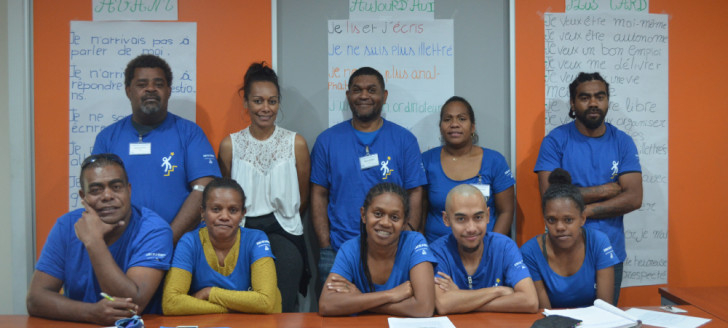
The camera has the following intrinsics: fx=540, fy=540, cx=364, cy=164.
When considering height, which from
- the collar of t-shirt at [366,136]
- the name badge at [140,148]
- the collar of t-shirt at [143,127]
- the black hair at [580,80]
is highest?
the black hair at [580,80]

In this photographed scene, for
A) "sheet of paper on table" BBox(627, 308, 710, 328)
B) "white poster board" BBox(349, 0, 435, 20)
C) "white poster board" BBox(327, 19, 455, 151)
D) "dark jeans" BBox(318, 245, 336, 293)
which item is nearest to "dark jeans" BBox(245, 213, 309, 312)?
"dark jeans" BBox(318, 245, 336, 293)

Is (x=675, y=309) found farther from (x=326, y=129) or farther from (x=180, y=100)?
(x=180, y=100)

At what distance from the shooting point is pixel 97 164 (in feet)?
7.88

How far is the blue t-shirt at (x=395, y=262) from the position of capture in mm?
2496

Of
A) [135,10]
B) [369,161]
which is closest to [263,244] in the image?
[369,161]

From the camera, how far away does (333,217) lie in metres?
3.39

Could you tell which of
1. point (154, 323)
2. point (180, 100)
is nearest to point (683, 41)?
point (180, 100)

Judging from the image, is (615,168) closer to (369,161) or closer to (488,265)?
(488,265)

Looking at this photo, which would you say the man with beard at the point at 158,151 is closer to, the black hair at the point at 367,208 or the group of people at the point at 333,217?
the group of people at the point at 333,217

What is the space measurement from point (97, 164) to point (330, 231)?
58.1 inches

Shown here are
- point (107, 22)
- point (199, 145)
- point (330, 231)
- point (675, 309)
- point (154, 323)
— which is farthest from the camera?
point (107, 22)

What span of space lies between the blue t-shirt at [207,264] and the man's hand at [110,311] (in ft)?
1.06

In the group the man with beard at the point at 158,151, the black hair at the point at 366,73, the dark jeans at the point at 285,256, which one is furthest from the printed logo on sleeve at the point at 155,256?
the black hair at the point at 366,73

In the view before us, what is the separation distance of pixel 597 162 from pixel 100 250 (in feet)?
9.27
